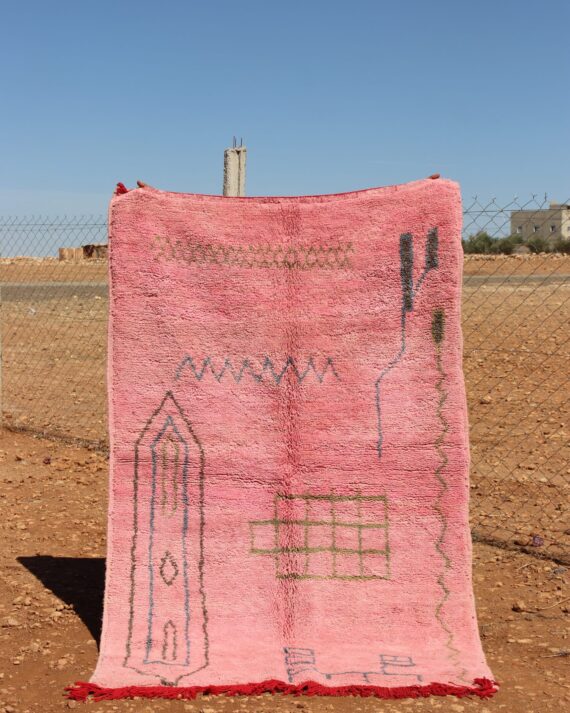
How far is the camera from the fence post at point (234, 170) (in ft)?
15.1

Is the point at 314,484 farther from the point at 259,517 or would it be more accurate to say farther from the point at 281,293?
the point at 281,293

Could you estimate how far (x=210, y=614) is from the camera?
3.22 meters

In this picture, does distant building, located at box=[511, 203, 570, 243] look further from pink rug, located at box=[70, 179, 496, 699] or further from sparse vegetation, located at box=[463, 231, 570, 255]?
pink rug, located at box=[70, 179, 496, 699]

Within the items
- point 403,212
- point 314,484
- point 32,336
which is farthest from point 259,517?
point 32,336

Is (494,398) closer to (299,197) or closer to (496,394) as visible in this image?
(496,394)

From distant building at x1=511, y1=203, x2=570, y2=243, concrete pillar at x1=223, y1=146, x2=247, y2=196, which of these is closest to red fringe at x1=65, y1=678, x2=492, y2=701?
distant building at x1=511, y1=203, x2=570, y2=243

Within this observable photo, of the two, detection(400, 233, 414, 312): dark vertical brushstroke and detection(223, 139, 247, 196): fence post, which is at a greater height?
detection(223, 139, 247, 196): fence post

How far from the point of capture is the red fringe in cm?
297

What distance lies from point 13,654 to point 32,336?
8.00 m

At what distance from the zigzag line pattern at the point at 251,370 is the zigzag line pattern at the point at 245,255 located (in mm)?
355

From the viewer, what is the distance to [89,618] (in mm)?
3631

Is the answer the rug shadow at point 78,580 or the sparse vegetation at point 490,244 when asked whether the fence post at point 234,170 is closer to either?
the sparse vegetation at point 490,244

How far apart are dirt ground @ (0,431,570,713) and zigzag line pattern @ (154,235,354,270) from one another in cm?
154

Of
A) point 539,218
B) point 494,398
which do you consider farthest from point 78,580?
point 494,398
